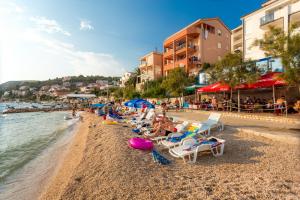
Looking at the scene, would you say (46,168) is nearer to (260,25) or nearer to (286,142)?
(286,142)

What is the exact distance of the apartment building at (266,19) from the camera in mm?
18688

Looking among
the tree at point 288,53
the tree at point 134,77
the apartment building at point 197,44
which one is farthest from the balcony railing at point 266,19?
the tree at point 134,77

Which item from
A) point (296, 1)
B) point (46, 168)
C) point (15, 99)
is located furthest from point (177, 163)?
point (15, 99)

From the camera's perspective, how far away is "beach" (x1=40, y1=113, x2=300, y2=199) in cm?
380

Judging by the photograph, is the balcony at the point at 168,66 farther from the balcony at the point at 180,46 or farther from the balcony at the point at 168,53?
the balcony at the point at 180,46

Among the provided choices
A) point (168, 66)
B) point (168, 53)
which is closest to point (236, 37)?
point (168, 53)

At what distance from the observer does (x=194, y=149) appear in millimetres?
5746

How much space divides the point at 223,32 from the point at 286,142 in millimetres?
34564

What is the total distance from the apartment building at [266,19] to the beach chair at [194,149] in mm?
14673

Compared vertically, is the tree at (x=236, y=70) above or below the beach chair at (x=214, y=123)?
above

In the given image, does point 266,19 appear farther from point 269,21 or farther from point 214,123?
point 214,123

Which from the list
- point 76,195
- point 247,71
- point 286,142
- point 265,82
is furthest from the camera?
point 247,71

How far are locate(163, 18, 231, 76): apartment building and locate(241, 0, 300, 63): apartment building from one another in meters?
8.16

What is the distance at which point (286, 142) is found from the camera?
265 inches
